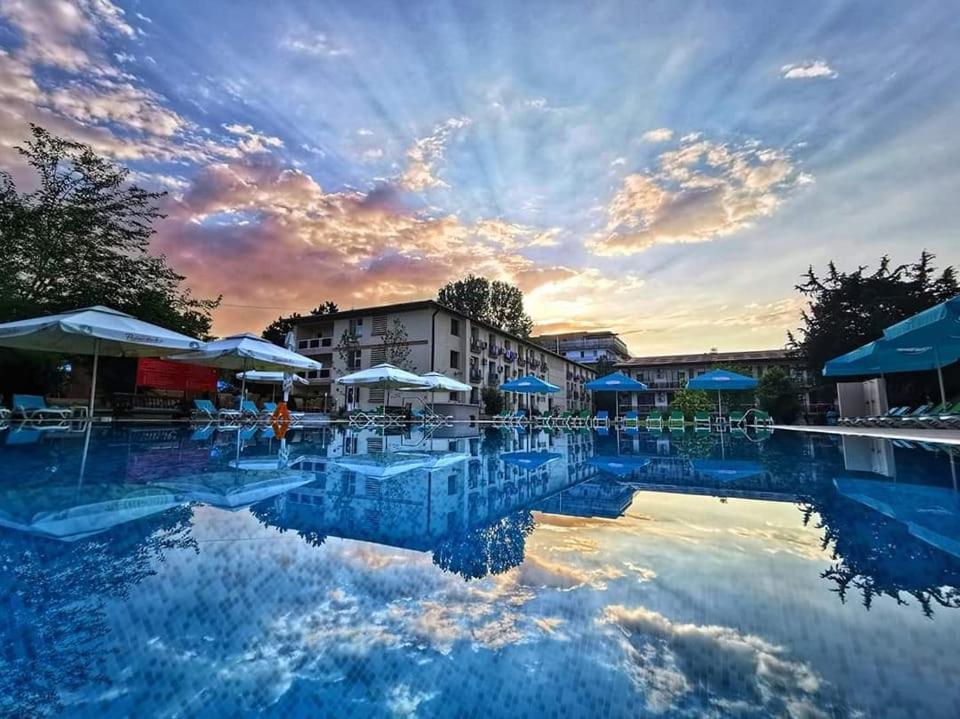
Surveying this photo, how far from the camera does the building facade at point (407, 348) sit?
27.1 metres

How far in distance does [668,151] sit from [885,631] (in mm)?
13668

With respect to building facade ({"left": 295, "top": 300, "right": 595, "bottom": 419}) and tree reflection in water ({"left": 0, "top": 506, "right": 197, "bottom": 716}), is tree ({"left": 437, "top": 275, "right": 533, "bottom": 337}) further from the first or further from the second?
tree reflection in water ({"left": 0, "top": 506, "right": 197, "bottom": 716})

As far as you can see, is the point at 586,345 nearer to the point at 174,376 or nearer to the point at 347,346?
the point at 347,346

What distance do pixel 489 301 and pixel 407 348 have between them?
17.2 m

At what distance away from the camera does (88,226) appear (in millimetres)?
16766

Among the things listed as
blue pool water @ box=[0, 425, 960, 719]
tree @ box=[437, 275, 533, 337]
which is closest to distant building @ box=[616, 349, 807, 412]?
tree @ box=[437, 275, 533, 337]

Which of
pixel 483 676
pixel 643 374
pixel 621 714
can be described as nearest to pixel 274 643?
pixel 483 676

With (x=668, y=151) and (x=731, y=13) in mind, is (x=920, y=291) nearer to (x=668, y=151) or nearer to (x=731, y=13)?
(x=668, y=151)

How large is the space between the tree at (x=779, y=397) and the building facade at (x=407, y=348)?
602 inches

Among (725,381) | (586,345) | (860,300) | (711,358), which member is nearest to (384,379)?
(725,381)

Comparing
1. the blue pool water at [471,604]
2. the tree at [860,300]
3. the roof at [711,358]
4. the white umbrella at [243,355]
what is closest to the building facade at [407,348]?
the white umbrella at [243,355]

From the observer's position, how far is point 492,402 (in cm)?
2789

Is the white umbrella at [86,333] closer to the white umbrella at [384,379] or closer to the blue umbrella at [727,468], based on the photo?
the white umbrella at [384,379]

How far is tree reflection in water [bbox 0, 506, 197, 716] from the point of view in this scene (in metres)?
1.23
